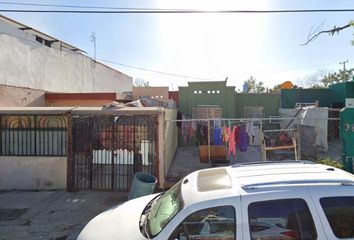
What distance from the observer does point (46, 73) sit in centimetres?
1794

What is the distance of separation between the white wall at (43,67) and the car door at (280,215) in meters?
12.9

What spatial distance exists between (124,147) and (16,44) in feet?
29.7

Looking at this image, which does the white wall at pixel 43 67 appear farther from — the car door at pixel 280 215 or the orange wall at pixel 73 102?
the car door at pixel 280 215

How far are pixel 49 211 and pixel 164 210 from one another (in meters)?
5.00

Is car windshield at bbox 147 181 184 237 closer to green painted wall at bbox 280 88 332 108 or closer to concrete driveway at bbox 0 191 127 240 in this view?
concrete driveway at bbox 0 191 127 240

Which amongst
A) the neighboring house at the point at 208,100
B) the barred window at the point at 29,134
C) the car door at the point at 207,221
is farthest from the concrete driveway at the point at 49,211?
the neighboring house at the point at 208,100

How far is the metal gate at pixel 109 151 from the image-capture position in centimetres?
925

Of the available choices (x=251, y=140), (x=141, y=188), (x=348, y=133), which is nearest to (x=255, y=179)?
(x=141, y=188)

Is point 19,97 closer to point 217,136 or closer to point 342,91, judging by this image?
point 217,136

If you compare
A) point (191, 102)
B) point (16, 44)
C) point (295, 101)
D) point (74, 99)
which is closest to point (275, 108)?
point (295, 101)

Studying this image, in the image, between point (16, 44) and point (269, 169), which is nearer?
point (269, 169)

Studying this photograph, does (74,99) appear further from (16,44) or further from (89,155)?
(89,155)

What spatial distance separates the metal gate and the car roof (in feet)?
17.9

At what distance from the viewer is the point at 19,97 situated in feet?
45.6
